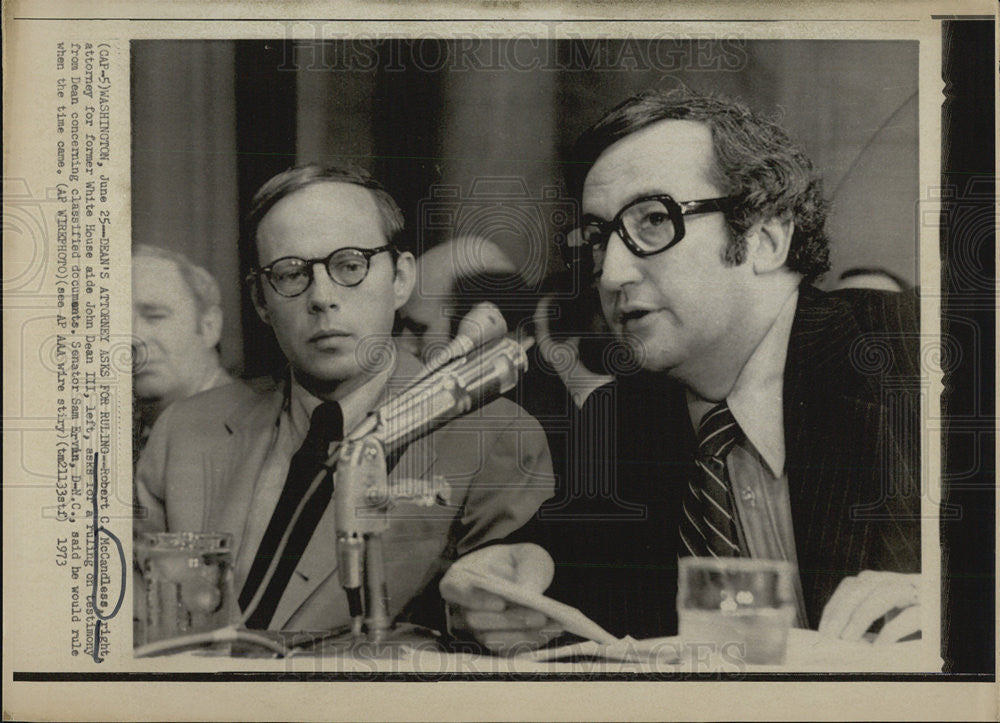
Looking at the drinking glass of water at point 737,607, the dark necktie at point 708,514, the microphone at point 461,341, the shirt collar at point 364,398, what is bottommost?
the drinking glass of water at point 737,607

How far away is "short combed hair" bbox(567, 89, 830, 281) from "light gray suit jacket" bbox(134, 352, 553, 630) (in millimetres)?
601

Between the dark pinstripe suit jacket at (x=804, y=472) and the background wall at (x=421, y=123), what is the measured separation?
0.64 feet

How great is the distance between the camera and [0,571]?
6.66 feet

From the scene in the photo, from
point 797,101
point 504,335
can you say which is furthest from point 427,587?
point 797,101

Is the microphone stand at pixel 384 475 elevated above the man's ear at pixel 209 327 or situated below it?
below

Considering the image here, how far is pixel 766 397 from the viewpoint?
204 cm

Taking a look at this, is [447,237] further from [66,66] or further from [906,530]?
[906,530]

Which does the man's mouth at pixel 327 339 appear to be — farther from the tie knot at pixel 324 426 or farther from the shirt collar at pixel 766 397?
the shirt collar at pixel 766 397

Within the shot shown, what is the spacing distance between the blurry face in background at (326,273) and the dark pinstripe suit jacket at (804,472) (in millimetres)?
534

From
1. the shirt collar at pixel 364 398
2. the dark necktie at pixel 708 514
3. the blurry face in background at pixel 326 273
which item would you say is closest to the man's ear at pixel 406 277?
the blurry face in background at pixel 326 273

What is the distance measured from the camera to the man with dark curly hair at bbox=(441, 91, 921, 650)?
79.4 inches

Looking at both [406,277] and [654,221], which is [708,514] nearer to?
[654,221]

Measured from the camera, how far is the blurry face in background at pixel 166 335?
204 cm

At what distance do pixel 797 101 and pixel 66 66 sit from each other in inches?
63.9
